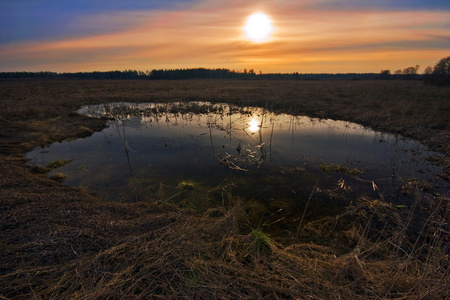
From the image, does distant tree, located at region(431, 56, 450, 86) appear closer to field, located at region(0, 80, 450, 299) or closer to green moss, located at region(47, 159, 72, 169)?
field, located at region(0, 80, 450, 299)

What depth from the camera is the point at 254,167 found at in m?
8.72

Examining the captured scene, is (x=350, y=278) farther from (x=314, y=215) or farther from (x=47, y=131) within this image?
(x=47, y=131)

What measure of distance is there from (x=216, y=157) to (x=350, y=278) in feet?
23.1

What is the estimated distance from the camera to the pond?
6553mm

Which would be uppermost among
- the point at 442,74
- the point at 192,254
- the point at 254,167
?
the point at 442,74

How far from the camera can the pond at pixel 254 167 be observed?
6553 millimetres

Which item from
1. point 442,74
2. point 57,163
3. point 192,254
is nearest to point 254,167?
point 192,254

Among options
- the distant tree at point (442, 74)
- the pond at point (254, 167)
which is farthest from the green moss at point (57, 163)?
the distant tree at point (442, 74)

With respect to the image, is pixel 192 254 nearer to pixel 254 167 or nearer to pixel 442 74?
pixel 254 167

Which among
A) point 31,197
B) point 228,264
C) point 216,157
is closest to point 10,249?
point 31,197

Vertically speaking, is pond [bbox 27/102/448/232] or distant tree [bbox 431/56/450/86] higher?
distant tree [bbox 431/56/450/86]

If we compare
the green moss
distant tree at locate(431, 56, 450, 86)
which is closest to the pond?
the green moss

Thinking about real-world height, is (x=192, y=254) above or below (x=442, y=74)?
below

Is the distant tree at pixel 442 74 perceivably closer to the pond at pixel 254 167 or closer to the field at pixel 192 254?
the pond at pixel 254 167
